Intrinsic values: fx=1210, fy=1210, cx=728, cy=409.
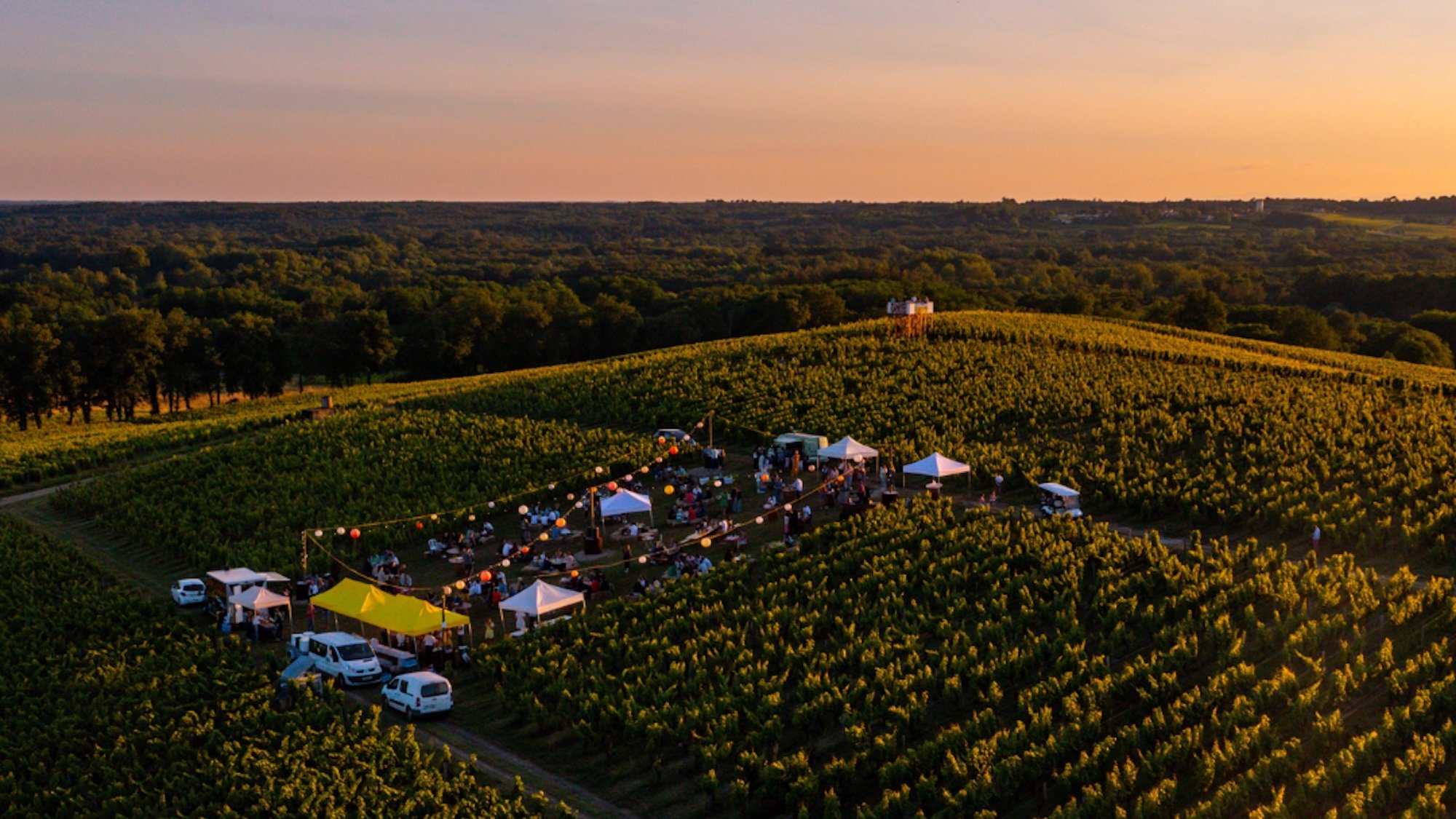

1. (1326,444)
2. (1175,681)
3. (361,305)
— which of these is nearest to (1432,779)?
(1175,681)

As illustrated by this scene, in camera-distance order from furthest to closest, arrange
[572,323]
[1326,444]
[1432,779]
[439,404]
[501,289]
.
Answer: [501,289]
[572,323]
[439,404]
[1326,444]
[1432,779]

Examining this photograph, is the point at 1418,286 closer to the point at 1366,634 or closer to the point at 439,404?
the point at 439,404

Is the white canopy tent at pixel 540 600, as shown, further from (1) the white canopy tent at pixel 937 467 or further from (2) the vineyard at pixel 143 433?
(2) the vineyard at pixel 143 433

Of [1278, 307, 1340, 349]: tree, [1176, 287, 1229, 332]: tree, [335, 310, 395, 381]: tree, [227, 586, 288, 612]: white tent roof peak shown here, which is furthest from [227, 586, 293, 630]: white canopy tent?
[1176, 287, 1229, 332]: tree

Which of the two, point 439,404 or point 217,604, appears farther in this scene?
point 439,404

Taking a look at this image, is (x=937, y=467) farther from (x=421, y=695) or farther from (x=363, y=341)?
(x=363, y=341)

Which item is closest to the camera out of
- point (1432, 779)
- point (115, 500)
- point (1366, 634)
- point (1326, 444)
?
point (1432, 779)
